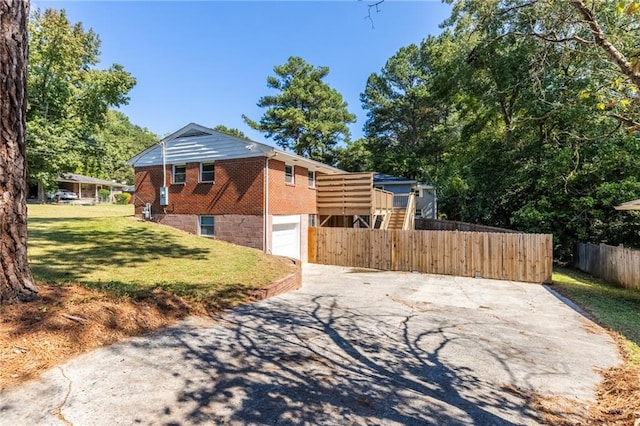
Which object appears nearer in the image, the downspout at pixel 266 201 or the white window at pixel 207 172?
the downspout at pixel 266 201

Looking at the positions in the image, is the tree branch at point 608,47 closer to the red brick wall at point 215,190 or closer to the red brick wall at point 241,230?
the red brick wall at point 215,190

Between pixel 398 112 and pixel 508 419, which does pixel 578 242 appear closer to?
pixel 508 419

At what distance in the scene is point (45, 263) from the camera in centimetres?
752

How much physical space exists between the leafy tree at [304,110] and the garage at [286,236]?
19876 mm

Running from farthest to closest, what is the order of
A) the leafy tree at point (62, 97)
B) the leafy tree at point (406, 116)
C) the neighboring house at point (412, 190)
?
the leafy tree at point (406, 116) < the neighboring house at point (412, 190) < the leafy tree at point (62, 97)

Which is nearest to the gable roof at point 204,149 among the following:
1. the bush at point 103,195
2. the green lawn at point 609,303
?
the green lawn at point 609,303

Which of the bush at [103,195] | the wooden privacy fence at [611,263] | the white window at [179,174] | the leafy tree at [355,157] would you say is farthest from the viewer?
the bush at [103,195]

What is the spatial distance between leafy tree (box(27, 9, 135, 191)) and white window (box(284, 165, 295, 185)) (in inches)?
729

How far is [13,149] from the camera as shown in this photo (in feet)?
13.6

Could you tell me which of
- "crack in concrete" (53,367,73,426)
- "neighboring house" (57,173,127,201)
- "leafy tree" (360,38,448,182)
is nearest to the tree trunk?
"crack in concrete" (53,367,73,426)

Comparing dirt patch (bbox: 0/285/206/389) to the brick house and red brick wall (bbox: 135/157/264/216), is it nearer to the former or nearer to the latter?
the brick house

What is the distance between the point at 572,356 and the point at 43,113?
104 ft

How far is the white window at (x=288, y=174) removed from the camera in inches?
570

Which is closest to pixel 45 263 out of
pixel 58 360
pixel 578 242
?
pixel 58 360
